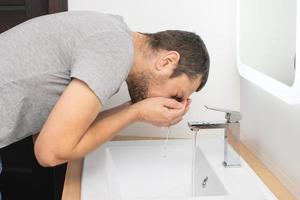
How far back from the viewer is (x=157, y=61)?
3.66ft

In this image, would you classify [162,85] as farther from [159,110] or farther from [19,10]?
[19,10]

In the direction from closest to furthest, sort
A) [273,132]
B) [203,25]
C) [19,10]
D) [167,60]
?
[167,60] < [273,132] < [203,25] < [19,10]

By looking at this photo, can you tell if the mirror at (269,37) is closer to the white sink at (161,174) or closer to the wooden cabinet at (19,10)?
the white sink at (161,174)

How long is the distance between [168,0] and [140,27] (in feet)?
0.46

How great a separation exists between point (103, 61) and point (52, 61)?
0.47 feet

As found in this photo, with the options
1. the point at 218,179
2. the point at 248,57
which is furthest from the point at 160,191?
the point at 248,57

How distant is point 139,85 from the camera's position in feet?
3.87

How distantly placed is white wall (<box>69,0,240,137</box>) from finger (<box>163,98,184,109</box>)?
0.37 m

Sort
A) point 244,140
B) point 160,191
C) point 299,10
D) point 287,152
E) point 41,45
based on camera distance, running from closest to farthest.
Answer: point 299,10 → point 41,45 → point 287,152 → point 160,191 → point 244,140

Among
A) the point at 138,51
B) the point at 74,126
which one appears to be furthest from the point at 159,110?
the point at 74,126

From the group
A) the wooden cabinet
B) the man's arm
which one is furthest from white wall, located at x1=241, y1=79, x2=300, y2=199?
the wooden cabinet

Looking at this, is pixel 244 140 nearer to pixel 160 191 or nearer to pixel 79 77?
pixel 160 191

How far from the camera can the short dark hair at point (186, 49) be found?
3.67 ft

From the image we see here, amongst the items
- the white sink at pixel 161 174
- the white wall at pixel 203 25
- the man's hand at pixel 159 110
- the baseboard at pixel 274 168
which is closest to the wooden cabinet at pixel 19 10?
the white wall at pixel 203 25
